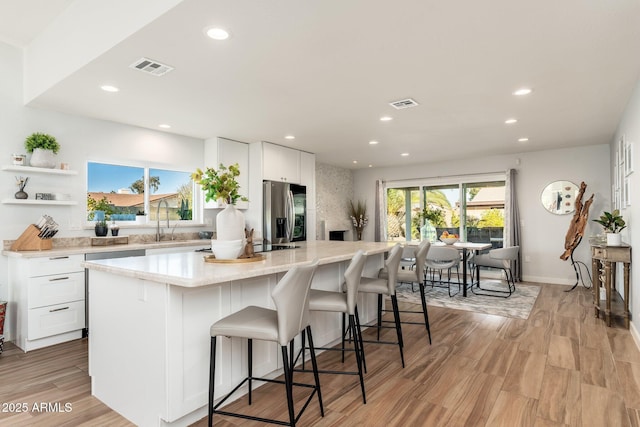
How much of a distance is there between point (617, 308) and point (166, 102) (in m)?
5.87

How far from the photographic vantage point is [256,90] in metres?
3.43

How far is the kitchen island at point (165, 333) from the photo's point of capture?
1962mm

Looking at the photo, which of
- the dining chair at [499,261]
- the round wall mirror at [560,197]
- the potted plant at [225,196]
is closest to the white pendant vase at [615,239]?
the dining chair at [499,261]

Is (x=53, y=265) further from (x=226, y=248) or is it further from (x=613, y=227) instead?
(x=613, y=227)

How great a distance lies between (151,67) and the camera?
2.88 meters

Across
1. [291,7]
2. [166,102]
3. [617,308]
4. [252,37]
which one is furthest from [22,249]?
[617,308]

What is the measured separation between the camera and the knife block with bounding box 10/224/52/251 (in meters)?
3.54

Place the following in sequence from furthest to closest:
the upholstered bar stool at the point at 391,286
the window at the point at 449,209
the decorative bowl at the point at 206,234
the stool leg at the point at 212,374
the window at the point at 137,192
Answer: the window at the point at 449,209
the decorative bowl at the point at 206,234
the window at the point at 137,192
the upholstered bar stool at the point at 391,286
the stool leg at the point at 212,374

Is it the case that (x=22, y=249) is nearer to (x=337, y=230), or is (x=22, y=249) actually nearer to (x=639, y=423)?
(x=639, y=423)

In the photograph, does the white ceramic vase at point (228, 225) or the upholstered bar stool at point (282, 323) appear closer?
the upholstered bar stool at point (282, 323)

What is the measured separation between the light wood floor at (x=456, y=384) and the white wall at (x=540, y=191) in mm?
2926

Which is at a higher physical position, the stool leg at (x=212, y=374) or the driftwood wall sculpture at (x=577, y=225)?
the driftwood wall sculpture at (x=577, y=225)

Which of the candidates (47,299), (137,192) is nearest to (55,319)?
(47,299)

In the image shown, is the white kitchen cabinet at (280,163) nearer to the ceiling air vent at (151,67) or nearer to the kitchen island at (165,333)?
the ceiling air vent at (151,67)
